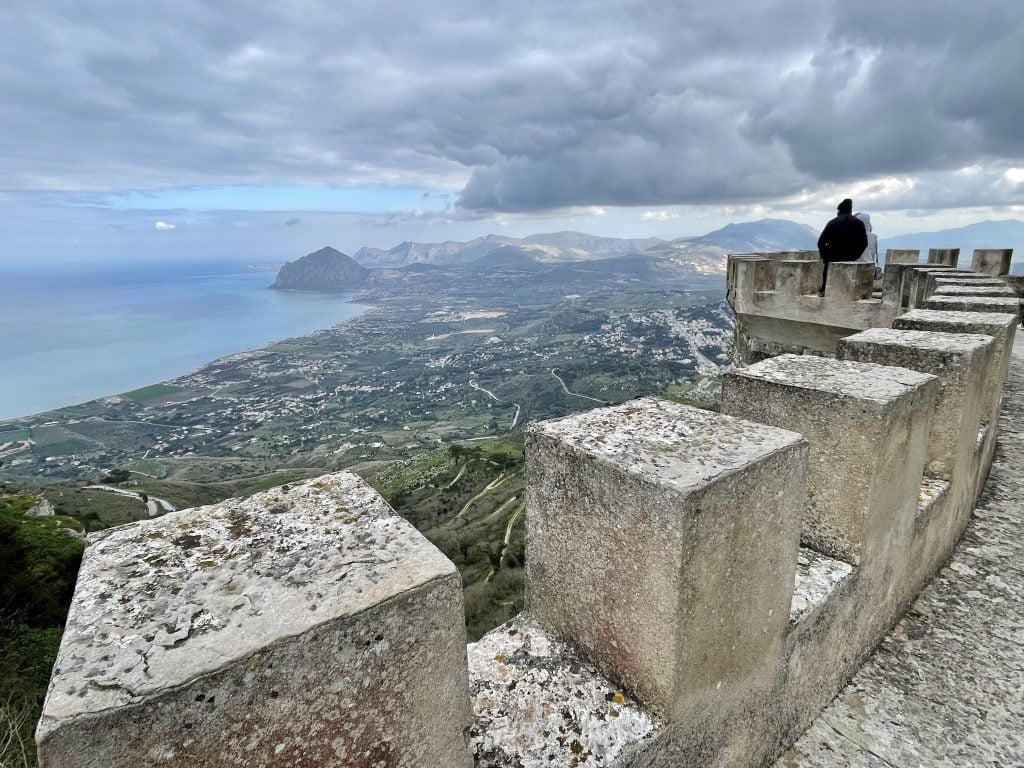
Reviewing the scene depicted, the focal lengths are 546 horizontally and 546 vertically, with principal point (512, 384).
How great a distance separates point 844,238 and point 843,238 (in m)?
0.01

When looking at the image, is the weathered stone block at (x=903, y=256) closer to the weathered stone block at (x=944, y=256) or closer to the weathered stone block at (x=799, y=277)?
the weathered stone block at (x=944, y=256)

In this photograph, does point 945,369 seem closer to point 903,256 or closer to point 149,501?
point 903,256

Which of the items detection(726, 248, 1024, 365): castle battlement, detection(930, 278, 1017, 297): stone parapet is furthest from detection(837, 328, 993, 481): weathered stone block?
detection(726, 248, 1024, 365): castle battlement

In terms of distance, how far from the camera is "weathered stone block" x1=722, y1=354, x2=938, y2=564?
7.95 ft

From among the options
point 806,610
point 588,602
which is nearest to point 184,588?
point 588,602

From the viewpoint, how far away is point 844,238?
7.90m

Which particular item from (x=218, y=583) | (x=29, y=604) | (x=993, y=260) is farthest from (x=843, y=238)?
(x=29, y=604)

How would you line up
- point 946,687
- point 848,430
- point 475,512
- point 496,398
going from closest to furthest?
point 848,430 < point 946,687 < point 475,512 < point 496,398

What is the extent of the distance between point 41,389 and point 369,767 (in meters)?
220

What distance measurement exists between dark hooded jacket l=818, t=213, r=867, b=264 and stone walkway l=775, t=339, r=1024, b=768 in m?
5.27

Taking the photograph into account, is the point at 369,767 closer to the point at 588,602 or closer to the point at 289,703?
the point at 289,703

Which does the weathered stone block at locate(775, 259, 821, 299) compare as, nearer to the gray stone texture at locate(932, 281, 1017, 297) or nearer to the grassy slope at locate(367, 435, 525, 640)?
the gray stone texture at locate(932, 281, 1017, 297)

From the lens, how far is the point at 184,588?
1.23 meters

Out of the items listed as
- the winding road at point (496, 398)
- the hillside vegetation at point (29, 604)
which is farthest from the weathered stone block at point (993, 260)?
the winding road at point (496, 398)
